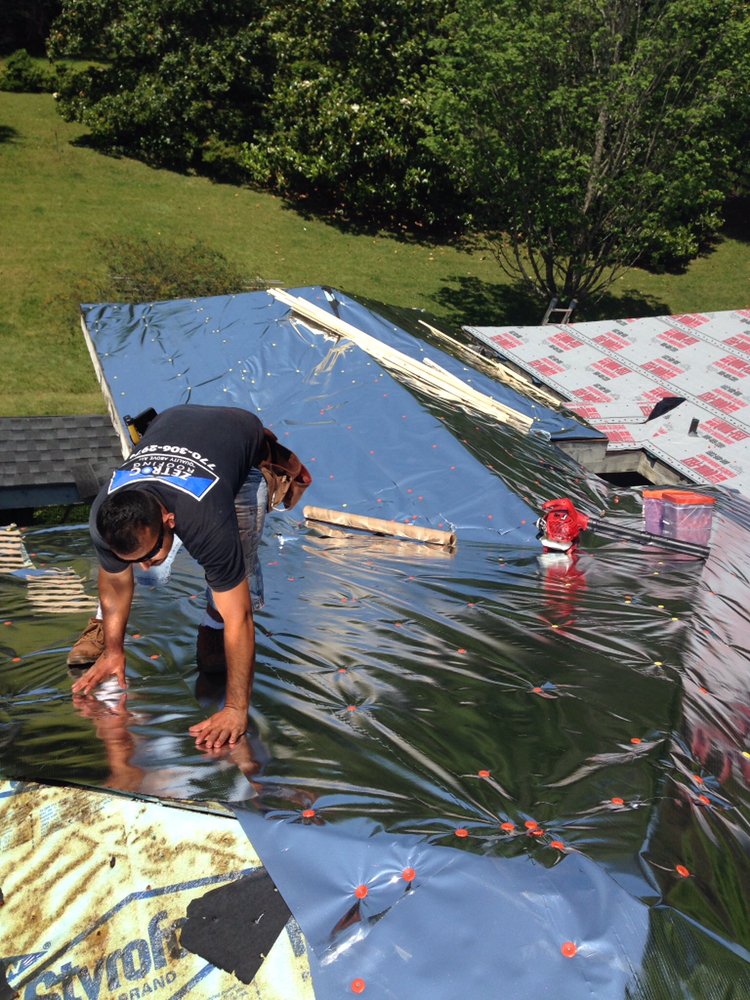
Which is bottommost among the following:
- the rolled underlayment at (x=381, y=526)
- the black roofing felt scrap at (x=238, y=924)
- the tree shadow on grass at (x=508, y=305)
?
the tree shadow on grass at (x=508, y=305)

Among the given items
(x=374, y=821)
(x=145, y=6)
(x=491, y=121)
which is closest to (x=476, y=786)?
(x=374, y=821)

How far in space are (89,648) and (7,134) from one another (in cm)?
1978

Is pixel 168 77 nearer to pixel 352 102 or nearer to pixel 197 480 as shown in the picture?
pixel 352 102

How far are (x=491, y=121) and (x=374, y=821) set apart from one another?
1179 centimetres

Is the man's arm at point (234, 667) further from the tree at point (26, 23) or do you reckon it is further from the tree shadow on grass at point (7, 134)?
the tree at point (26, 23)

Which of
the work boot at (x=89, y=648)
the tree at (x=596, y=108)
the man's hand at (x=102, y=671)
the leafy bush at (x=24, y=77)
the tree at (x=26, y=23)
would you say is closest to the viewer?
the man's hand at (x=102, y=671)

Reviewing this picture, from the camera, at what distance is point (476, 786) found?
3.01m

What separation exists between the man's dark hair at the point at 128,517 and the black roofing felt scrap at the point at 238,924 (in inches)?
41.1

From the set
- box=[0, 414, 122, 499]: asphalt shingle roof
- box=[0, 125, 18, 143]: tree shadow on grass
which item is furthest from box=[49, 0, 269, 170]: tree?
box=[0, 414, 122, 499]: asphalt shingle roof

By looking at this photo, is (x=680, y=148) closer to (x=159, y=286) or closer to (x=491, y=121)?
(x=491, y=121)

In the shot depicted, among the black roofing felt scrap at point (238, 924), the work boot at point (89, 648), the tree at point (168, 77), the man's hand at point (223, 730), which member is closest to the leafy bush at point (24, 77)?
the tree at point (168, 77)

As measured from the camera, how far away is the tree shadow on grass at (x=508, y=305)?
17484mm

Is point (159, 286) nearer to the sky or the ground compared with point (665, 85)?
nearer to the ground

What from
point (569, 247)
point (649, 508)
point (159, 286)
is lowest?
point (159, 286)
